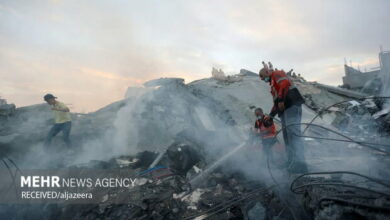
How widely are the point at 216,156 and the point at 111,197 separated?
2.77 meters

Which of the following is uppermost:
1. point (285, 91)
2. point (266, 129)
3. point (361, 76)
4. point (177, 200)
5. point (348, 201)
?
point (361, 76)

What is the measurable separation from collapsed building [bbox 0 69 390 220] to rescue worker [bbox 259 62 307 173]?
27 cm

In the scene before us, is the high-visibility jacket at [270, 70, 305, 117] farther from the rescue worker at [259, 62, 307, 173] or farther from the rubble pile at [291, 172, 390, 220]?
the rubble pile at [291, 172, 390, 220]

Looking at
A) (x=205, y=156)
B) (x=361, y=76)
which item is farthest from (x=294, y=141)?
(x=361, y=76)

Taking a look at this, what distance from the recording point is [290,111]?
133 inches

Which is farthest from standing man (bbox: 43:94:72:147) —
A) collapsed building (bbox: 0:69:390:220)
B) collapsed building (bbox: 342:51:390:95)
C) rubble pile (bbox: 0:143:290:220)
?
collapsed building (bbox: 342:51:390:95)

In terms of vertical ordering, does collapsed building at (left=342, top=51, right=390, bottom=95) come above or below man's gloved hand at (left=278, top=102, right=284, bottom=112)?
above

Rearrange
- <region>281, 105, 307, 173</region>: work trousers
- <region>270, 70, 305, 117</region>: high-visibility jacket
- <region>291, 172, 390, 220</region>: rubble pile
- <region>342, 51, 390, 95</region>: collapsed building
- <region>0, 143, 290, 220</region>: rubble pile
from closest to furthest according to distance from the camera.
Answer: <region>291, 172, 390, 220</region>: rubble pile → <region>0, 143, 290, 220</region>: rubble pile → <region>281, 105, 307, 173</region>: work trousers → <region>270, 70, 305, 117</region>: high-visibility jacket → <region>342, 51, 390, 95</region>: collapsed building

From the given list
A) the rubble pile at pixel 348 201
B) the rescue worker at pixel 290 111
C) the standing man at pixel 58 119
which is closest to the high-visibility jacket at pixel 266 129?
the rescue worker at pixel 290 111

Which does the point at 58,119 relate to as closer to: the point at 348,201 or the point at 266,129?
the point at 266,129

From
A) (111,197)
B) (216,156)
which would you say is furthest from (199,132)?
(111,197)

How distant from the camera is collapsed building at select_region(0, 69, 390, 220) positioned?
7.57 feet

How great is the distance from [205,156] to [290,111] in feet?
8.64

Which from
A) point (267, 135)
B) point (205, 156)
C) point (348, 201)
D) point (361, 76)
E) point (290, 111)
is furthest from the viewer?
point (361, 76)
